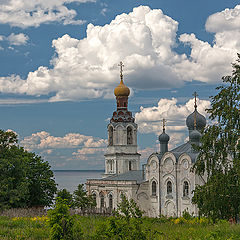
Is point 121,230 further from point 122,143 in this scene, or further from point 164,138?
point 122,143

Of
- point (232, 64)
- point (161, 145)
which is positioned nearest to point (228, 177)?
point (232, 64)

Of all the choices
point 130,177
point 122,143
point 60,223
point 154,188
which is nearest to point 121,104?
point 122,143

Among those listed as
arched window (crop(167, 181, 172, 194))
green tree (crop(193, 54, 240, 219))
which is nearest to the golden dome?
arched window (crop(167, 181, 172, 194))

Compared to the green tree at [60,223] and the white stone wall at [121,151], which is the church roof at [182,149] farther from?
the green tree at [60,223]

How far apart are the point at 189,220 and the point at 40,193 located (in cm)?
1480

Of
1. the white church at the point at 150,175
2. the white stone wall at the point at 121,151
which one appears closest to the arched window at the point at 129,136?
the white church at the point at 150,175

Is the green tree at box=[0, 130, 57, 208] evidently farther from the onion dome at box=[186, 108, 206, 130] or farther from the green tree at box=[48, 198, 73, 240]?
the onion dome at box=[186, 108, 206, 130]

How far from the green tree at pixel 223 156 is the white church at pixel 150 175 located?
19921mm

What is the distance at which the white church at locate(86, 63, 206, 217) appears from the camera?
43062 mm

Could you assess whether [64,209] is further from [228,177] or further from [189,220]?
[189,220]

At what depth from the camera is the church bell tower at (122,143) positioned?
5738 centimetres

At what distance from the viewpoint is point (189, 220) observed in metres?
19.5

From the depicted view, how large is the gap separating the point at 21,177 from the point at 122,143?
98.8 feet

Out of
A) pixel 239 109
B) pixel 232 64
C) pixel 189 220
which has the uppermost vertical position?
pixel 232 64
